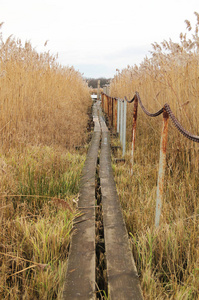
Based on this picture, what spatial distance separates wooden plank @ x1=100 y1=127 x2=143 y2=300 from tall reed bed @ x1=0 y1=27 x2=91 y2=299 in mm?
264

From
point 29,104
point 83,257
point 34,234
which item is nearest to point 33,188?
point 34,234

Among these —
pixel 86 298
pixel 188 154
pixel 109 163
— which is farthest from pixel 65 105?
pixel 86 298

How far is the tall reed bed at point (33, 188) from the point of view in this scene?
1.43m

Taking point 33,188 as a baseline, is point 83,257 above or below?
below

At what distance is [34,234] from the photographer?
1.68m

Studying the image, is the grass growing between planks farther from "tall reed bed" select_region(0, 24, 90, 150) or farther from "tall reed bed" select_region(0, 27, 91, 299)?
"tall reed bed" select_region(0, 24, 90, 150)

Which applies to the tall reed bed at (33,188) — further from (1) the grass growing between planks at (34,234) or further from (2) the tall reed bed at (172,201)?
(2) the tall reed bed at (172,201)

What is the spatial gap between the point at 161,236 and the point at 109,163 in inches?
76.4

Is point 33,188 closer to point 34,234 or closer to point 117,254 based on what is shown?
point 34,234

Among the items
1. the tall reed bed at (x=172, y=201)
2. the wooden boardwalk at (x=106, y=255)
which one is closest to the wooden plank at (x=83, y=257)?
the wooden boardwalk at (x=106, y=255)

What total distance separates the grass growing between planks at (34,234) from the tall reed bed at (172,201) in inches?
19.0

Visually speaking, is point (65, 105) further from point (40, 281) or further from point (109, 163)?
point (40, 281)

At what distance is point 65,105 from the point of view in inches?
240

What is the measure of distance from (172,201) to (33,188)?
1.25 metres
